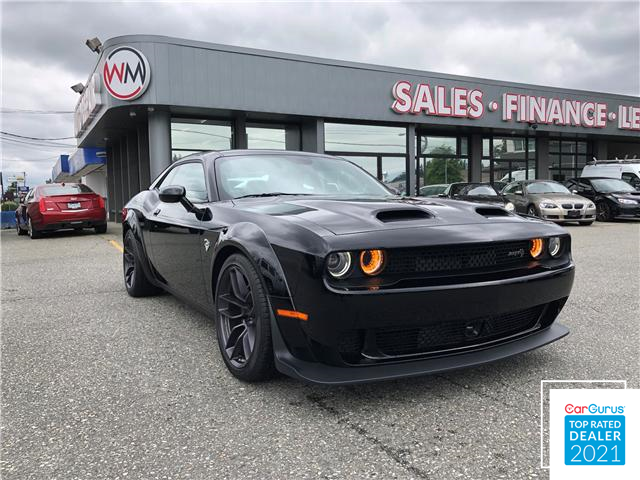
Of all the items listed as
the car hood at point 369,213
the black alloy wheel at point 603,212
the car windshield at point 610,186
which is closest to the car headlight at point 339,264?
the car hood at point 369,213

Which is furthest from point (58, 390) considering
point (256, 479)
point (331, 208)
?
Result: point (331, 208)

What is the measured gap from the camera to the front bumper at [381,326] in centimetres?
223

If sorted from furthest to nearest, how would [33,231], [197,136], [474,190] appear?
[197,136] < [474,190] < [33,231]

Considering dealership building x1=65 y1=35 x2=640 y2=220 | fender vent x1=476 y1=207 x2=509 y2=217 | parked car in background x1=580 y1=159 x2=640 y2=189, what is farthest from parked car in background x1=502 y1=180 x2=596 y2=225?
fender vent x1=476 y1=207 x2=509 y2=217

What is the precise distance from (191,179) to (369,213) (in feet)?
6.46

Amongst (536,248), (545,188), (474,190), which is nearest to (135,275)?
(536,248)

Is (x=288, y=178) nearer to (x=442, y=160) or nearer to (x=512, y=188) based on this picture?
(x=512, y=188)

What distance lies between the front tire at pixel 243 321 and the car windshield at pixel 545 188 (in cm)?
1277

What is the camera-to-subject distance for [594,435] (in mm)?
2027

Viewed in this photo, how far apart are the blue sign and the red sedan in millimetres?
12026

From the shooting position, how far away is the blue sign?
192 cm

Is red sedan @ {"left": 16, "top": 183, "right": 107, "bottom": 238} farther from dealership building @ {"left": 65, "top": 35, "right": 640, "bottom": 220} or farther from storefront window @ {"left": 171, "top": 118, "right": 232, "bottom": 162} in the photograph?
storefront window @ {"left": 171, "top": 118, "right": 232, "bottom": 162}

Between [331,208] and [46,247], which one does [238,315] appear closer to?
[331,208]

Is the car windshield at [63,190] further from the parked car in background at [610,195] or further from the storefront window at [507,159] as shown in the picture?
the storefront window at [507,159]
